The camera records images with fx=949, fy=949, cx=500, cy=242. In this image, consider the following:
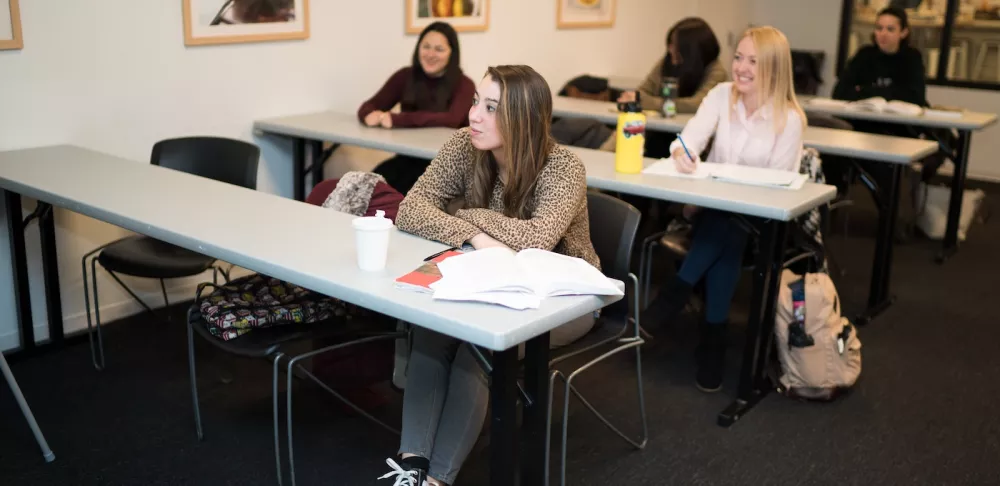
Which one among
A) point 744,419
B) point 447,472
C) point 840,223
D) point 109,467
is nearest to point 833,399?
point 744,419

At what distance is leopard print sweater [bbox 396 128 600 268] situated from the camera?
2237 millimetres

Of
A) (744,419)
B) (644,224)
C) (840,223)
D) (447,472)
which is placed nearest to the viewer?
(447,472)

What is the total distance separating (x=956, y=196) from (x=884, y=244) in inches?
48.8

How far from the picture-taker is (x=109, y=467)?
8.43ft

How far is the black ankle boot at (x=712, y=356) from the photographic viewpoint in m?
3.18

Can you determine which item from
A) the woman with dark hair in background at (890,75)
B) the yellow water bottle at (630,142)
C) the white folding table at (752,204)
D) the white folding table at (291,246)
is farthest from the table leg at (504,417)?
the woman with dark hair in background at (890,75)

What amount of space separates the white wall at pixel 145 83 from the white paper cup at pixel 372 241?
73.7 inches

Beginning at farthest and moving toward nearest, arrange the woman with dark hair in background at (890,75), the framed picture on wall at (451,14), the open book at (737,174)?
the woman with dark hair in background at (890,75)
the framed picture on wall at (451,14)
the open book at (737,174)

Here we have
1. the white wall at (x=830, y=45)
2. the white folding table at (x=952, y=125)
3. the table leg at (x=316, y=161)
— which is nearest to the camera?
the table leg at (x=316, y=161)

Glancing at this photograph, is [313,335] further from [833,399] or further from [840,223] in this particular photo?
[840,223]

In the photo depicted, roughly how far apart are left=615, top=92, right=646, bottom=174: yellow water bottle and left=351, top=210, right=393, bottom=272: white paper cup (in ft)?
4.20

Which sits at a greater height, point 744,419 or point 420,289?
point 420,289

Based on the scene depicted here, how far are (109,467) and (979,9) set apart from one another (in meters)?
6.56

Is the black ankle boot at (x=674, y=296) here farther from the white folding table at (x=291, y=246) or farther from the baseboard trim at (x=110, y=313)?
the baseboard trim at (x=110, y=313)
